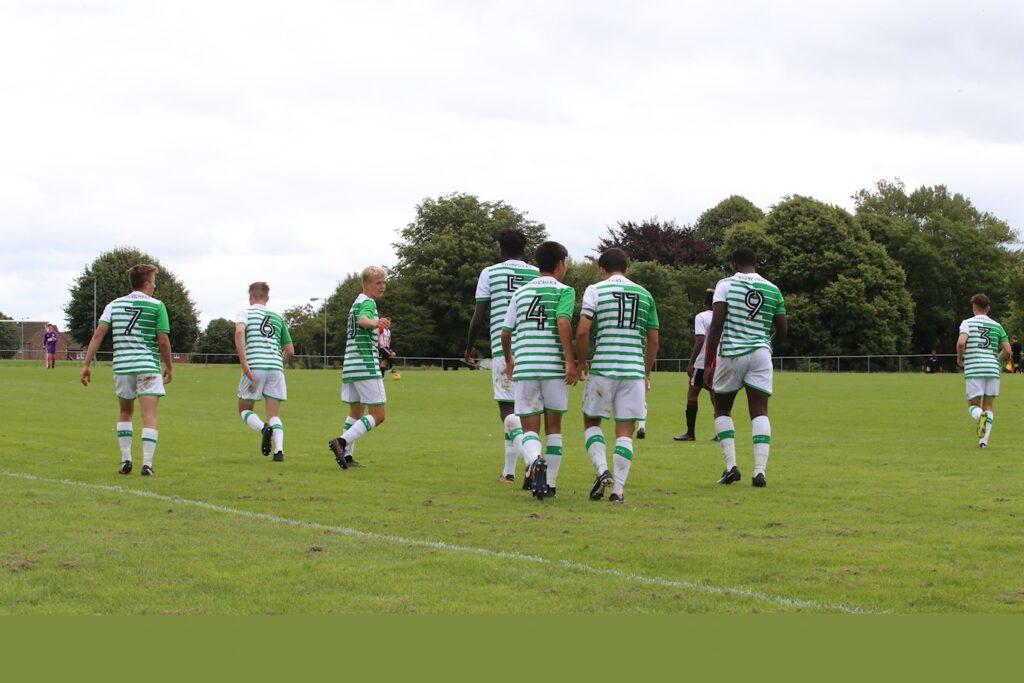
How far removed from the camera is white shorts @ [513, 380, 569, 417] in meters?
11.4

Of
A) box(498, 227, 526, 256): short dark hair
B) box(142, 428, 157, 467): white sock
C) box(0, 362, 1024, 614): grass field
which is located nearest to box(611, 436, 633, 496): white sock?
box(0, 362, 1024, 614): grass field

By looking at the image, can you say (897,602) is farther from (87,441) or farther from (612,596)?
(87,441)

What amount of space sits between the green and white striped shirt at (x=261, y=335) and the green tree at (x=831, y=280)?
236 ft

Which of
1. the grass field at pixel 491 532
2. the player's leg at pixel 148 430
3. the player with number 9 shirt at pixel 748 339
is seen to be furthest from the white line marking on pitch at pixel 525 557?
the player with number 9 shirt at pixel 748 339

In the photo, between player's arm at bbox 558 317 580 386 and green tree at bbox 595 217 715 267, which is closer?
player's arm at bbox 558 317 580 386

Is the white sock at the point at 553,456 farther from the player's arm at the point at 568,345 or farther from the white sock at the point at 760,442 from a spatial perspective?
the white sock at the point at 760,442

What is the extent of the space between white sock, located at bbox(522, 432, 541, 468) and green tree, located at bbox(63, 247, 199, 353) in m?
96.0

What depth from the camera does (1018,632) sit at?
5.98 m

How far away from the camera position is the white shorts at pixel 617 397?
11.2 meters

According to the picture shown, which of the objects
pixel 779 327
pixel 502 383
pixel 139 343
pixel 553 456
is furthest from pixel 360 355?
pixel 779 327

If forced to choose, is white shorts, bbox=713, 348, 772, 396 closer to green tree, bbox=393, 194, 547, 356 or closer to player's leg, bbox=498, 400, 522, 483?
player's leg, bbox=498, 400, 522, 483

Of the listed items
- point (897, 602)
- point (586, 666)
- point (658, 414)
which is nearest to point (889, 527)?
point (897, 602)

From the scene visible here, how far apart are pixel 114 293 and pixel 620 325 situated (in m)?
101

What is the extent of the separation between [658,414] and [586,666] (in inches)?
948
